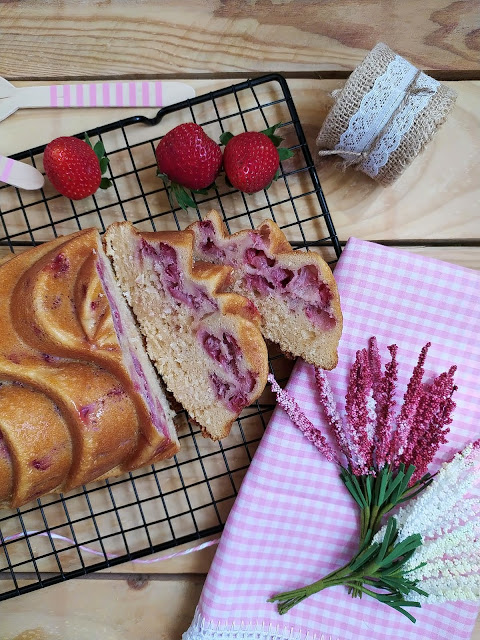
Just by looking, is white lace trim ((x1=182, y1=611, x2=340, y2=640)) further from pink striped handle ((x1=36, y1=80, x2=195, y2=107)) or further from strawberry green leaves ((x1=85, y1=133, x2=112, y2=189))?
pink striped handle ((x1=36, y1=80, x2=195, y2=107))

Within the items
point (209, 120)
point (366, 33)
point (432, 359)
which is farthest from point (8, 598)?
point (366, 33)

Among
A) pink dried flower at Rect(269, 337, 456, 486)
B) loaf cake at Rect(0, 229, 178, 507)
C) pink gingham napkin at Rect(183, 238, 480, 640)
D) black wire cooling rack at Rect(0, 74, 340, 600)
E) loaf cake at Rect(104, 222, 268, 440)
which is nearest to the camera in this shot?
loaf cake at Rect(0, 229, 178, 507)

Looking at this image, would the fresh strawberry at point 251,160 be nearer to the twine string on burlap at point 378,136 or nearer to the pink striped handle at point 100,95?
the twine string on burlap at point 378,136

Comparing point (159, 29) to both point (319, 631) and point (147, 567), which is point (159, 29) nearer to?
point (147, 567)

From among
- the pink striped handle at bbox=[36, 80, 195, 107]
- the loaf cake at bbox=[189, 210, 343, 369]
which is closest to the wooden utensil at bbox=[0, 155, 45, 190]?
the pink striped handle at bbox=[36, 80, 195, 107]

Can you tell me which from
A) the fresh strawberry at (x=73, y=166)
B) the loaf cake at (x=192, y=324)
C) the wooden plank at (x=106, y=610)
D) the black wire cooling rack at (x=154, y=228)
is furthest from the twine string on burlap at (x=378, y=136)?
the wooden plank at (x=106, y=610)

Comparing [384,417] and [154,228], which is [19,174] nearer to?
[154,228]

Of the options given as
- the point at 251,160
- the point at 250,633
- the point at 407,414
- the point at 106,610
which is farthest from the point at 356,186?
the point at 106,610
